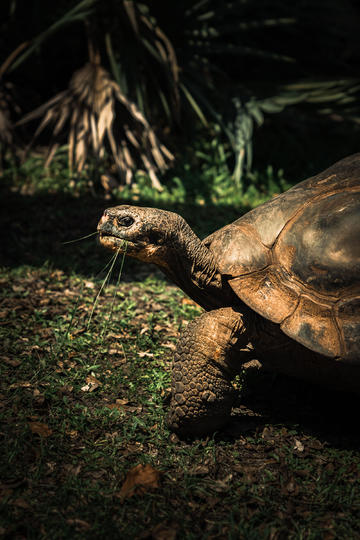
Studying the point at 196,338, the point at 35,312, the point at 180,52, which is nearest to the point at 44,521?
the point at 196,338

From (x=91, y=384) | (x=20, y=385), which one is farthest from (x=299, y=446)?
(x=20, y=385)

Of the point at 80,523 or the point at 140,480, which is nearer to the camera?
the point at 80,523

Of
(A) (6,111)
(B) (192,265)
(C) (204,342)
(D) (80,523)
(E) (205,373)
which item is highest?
(A) (6,111)

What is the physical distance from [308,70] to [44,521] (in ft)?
24.9

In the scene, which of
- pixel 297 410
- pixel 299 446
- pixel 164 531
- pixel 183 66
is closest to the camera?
pixel 164 531

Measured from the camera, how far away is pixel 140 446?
7.80 feet

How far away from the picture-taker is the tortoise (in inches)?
89.4

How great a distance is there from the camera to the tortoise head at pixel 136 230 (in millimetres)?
2365

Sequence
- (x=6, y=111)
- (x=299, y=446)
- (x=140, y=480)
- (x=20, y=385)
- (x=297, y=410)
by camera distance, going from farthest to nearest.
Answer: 1. (x=6, y=111)
2. (x=297, y=410)
3. (x=20, y=385)
4. (x=299, y=446)
5. (x=140, y=480)

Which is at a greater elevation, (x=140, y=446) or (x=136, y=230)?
(x=136, y=230)

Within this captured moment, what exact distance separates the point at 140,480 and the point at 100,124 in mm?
4230

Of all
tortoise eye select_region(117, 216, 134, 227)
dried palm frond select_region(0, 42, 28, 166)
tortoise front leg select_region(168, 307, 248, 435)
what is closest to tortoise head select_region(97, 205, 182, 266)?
tortoise eye select_region(117, 216, 134, 227)

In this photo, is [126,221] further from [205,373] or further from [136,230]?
[205,373]

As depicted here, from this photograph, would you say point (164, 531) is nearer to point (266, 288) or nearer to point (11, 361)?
point (266, 288)
